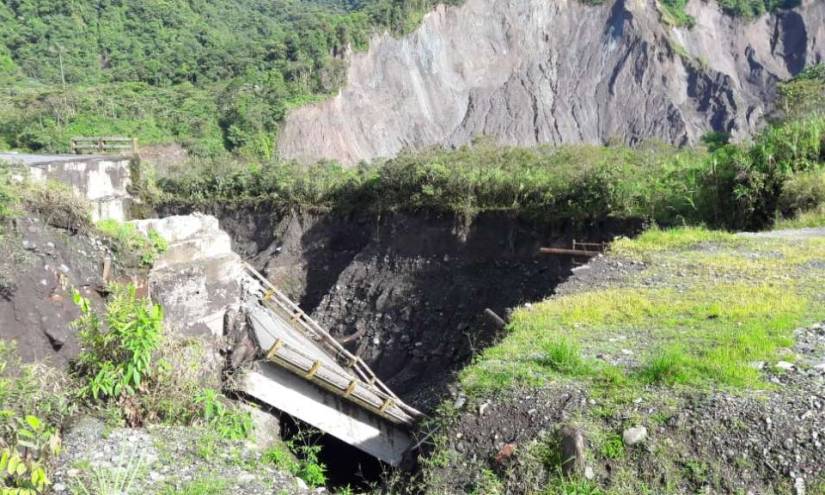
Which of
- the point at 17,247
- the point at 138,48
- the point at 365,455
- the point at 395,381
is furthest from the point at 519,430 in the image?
the point at 138,48

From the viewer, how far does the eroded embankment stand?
1678 cm

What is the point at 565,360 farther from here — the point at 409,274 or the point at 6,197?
the point at 409,274

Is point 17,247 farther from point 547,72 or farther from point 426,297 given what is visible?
point 547,72

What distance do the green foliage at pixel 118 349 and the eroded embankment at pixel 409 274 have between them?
8.88 m

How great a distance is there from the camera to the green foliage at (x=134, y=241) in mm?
8595

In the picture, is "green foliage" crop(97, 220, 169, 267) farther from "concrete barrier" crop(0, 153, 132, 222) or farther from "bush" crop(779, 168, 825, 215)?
"bush" crop(779, 168, 825, 215)

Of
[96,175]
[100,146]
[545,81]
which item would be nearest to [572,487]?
[96,175]

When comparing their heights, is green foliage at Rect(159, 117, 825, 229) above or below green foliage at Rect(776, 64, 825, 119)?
below

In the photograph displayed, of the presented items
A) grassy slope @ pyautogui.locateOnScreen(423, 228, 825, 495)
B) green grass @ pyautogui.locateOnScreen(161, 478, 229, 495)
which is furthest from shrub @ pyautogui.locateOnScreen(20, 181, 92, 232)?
grassy slope @ pyautogui.locateOnScreen(423, 228, 825, 495)

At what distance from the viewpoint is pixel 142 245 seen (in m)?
8.74

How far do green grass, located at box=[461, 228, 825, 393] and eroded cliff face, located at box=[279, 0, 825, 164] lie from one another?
114ft

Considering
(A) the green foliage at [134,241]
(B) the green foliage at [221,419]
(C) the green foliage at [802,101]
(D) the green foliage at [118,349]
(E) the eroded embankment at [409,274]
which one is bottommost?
(E) the eroded embankment at [409,274]

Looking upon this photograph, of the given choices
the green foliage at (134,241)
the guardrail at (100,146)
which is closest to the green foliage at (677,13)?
the guardrail at (100,146)

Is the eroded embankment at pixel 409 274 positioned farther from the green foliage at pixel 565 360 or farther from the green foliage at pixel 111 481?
the green foliage at pixel 111 481
